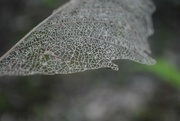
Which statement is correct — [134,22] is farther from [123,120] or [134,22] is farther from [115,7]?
[123,120]

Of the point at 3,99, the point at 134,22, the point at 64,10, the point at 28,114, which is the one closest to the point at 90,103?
the point at 28,114

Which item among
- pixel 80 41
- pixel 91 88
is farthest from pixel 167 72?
pixel 80 41

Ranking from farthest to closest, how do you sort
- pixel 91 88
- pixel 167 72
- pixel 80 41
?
1. pixel 91 88
2. pixel 167 72
3. pixel 80 41

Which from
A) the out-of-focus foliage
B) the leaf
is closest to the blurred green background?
the out-of-focus foliage

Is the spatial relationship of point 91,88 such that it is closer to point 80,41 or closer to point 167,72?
point 167,72

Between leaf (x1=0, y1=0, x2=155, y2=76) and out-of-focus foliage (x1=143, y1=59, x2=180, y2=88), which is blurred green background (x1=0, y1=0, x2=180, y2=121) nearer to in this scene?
out-of-focus foliage (x1=143, y1=59, x2=180, y2=88)

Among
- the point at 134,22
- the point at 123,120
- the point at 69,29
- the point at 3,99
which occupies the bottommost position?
the point at 123,120

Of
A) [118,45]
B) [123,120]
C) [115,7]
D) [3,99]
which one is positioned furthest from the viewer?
[123,120]
